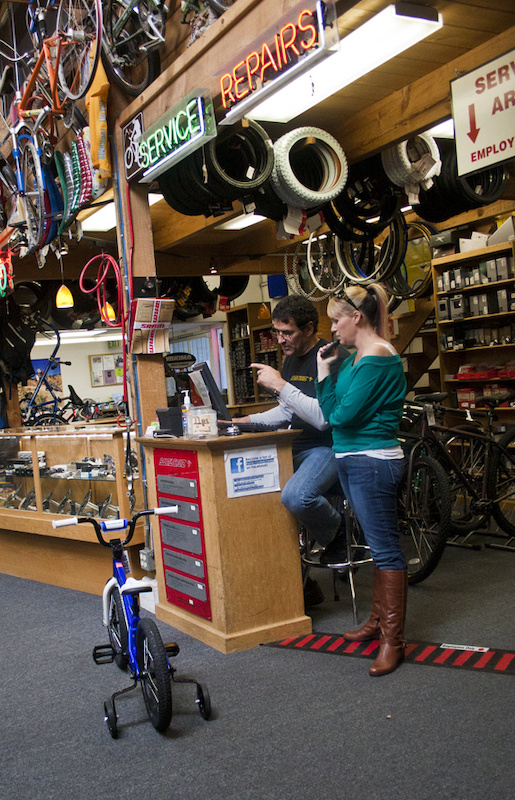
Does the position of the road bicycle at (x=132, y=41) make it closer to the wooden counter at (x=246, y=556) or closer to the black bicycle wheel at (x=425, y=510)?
the wooden counter at (x=246, y=556)

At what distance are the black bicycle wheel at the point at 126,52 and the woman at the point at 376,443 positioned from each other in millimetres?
2271

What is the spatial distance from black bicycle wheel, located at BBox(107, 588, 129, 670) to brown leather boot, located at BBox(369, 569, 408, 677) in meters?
1.09

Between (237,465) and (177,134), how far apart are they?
1.73 metres

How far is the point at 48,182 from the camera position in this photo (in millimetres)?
5918

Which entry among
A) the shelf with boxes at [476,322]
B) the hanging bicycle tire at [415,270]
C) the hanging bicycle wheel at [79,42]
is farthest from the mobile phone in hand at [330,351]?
the shelf with boxes at [476,322]

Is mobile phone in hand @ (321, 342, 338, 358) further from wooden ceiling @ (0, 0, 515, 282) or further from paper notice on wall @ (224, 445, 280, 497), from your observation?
wooden ceiling @ (0, 0, 515, 282)

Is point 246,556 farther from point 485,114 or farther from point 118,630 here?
point 485,114

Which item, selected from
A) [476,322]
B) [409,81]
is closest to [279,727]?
[409,81]

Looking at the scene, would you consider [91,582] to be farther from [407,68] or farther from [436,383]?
[436,383]

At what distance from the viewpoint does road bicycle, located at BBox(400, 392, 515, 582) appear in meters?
4.42

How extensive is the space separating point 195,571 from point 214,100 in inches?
94.8

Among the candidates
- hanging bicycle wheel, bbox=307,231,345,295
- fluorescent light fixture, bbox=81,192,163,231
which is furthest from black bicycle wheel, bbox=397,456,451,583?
fluorescent light fixture, bbox=81,192,163,231

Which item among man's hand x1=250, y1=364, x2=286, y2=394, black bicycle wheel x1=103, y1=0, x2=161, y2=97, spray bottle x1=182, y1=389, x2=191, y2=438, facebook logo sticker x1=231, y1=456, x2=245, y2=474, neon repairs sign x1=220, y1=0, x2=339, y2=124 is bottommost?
facebook logo sticker x1=231, y1=456, x2=245, y2=474

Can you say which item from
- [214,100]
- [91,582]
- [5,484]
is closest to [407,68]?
[214,100]
